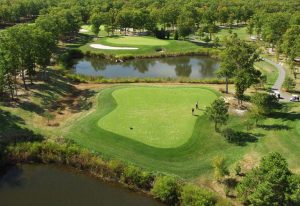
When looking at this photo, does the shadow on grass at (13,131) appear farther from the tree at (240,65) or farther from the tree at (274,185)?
the tree at (240,65)

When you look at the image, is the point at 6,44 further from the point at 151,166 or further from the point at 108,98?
the point at 151,166

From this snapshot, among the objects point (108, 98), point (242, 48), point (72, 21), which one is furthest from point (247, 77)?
point (72, 21)

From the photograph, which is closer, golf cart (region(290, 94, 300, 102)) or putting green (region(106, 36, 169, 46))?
golf cart (region(290, 94, 300, 102))

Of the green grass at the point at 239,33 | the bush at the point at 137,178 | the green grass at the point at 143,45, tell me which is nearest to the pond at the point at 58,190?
the bush at the point at 137,178

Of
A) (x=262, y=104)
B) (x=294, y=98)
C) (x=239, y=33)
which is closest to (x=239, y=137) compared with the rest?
(x=262, y=104)

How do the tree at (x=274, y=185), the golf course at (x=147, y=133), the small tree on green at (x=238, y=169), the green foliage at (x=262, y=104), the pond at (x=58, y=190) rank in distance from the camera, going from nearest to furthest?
the tree at (x=274, y=185)
the pond at (x=58, y=190)
the golf course at (x=147, y=133)
the small tree on green at (x=238, y=169)
the green foliage at (x=262, y=104)

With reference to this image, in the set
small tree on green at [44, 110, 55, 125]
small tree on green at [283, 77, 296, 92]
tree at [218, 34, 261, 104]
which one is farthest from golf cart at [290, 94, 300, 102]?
small tree on green at [44, 110, 55, 125]

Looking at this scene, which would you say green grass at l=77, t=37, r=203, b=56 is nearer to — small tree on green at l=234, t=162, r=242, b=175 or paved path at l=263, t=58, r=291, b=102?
paved path at l=263, t=58, r=291, b=102

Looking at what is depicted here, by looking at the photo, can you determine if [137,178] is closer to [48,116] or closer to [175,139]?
[175,139]
